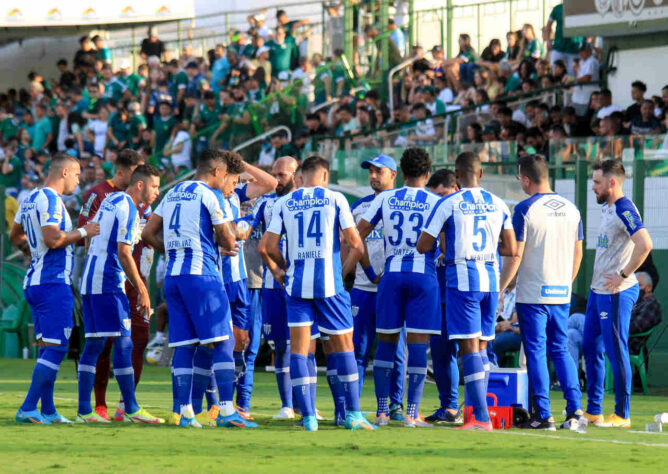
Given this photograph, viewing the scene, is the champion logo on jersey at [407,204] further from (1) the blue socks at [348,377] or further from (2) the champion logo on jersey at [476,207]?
(1) the blue socks at [348,377]

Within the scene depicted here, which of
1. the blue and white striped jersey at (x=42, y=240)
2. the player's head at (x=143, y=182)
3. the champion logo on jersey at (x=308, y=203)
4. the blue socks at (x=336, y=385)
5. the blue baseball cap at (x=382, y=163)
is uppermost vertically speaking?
the blue baseball cap at (x=382, y=163)

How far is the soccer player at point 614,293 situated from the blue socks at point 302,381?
100 inches

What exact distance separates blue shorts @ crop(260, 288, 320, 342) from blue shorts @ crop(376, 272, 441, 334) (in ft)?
3.70

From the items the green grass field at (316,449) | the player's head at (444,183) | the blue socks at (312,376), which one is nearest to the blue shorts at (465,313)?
the green grass field at (316,449)

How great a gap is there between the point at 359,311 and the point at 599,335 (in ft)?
6.90

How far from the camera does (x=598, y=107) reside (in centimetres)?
1861

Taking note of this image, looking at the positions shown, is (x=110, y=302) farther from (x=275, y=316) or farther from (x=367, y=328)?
(x=367, y=328)

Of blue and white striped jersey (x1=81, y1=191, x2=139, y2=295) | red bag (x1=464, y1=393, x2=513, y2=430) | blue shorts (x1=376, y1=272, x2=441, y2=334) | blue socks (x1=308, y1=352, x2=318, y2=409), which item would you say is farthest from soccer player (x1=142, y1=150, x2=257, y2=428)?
red bag (x1=464, y1=393, x2=513, y2=430)

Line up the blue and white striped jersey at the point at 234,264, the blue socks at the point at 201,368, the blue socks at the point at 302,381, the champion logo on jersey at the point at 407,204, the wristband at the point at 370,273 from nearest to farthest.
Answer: the blue socks at the point at 302,381, the blue socks at the point at 201,368, the champion logo on jersey at the point at 407,204, the wristband at the point at 370,273, the blue and white striped jersey at the point at 234,264

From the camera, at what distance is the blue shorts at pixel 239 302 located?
10547 mm

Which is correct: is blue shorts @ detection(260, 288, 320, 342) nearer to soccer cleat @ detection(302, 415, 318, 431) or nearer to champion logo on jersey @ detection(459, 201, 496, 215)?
soccer cleat @ detection(302, 415, 318, 431)

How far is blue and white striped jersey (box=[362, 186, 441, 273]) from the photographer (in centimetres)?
986

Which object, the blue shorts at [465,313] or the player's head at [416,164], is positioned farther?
the player's head at [416,164]

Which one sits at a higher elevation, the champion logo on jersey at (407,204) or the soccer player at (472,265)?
the champion logo on jersey at (407,204)
